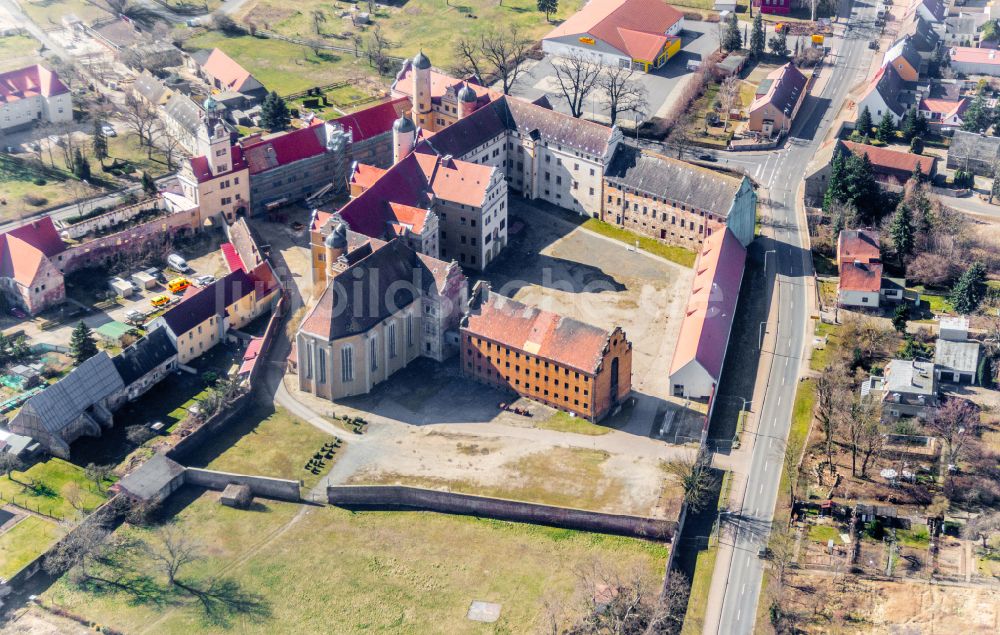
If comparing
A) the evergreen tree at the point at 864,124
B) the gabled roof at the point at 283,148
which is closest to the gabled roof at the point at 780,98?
the evergreen tree at the point at 864,124

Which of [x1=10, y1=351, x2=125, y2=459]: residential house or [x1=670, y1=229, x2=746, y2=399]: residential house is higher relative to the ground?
[x1=670, y1=229, x2=746, y2=399]: residential house

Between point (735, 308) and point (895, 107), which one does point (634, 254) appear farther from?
point (895, 107)

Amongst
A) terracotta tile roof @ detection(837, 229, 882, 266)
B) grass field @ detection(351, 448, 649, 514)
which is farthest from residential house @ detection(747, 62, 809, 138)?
grass field @ detection(351, 448, 649, 514)

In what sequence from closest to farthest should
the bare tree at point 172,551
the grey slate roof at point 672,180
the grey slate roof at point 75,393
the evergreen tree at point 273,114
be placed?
the bare tree at point 172,551 < the grey slate roof at point 75,393 < the grey slate roof at point 672,180 < the evergreen tree at point 273,114

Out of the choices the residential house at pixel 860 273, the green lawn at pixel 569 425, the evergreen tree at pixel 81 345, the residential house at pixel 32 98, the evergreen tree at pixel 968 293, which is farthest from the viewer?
the residential house at pixel 32 98

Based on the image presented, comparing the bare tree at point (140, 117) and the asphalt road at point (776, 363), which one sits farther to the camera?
the bare tree at point (140, 117)

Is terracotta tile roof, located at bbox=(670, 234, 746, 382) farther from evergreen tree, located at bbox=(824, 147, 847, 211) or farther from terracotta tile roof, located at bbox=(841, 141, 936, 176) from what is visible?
terracotta tile roof, located at bbox=(841, 141, 936, 176)

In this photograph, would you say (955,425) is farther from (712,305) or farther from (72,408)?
(72,408)

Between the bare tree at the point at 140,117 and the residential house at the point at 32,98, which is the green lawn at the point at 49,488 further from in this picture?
the residential house at the point at 32,98
